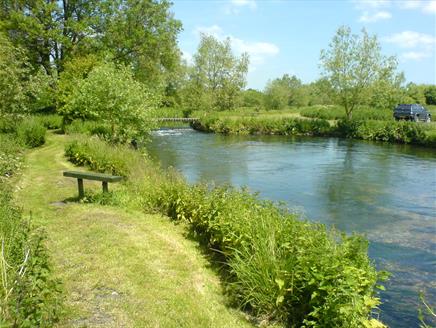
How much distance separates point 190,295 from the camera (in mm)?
5953

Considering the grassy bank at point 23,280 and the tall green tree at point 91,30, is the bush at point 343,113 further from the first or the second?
the grassy bank at point 23,280

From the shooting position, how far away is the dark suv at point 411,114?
39.2m

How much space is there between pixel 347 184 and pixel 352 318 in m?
13.3

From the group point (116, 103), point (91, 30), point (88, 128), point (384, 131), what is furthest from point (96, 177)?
point (384, 131)

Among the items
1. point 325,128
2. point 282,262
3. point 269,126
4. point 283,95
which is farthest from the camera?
point 283,95

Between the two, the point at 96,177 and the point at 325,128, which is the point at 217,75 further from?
the point at 96,177

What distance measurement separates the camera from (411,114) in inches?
1538

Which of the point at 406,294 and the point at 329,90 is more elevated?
the point at 329,90

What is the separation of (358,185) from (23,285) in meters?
14.9

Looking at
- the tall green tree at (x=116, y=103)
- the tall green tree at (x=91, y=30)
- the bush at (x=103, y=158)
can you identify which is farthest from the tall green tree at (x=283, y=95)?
the bush at (x=103, y=158)

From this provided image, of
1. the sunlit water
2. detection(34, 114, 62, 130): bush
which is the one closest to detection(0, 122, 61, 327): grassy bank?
the sunlit water

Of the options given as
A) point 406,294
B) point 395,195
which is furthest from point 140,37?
point 406,294

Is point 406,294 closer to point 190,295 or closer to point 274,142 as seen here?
point 190,295

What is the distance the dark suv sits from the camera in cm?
3919
